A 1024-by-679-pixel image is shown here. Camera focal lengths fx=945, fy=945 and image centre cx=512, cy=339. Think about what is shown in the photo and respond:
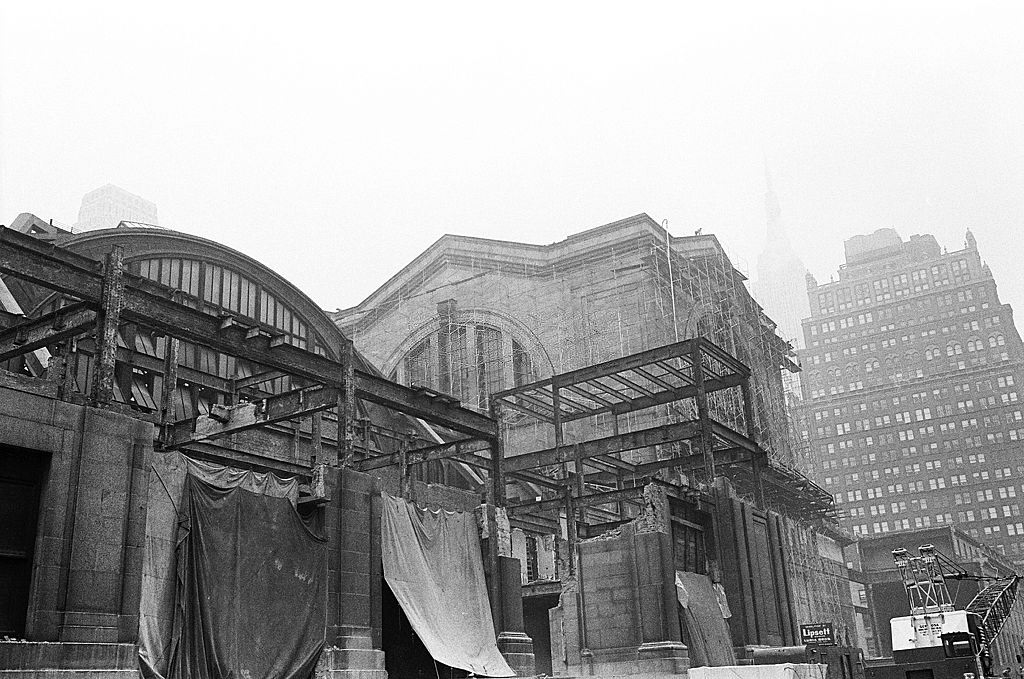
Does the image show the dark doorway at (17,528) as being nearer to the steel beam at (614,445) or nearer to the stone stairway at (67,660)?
the stone stairway at (67,660)

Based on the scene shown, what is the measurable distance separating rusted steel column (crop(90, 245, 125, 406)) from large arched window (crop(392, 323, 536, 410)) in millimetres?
35266

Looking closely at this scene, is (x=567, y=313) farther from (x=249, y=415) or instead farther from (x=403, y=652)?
(x=249, y=415)

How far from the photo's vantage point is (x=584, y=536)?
4131cm

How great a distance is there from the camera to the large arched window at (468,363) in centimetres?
5688

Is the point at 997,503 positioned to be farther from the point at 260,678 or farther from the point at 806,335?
the point at 260,678

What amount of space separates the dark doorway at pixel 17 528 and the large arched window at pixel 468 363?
37949mm

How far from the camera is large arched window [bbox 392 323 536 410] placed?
56.9 metres

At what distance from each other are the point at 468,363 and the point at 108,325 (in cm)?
3887

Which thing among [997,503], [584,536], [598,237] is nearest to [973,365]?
[997,503]

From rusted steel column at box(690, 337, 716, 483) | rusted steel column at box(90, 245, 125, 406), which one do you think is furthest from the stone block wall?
rusted steel column at box(690, 337, 716, 483)

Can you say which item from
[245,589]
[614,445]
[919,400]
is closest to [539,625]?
[614,445]

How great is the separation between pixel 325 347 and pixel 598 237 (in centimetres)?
1899

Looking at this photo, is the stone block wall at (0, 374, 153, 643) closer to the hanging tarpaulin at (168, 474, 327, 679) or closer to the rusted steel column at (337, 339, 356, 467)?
the hanging tarpaulin at (168, 474, 327, 679)

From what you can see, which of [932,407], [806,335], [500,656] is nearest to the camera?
[500,656]
